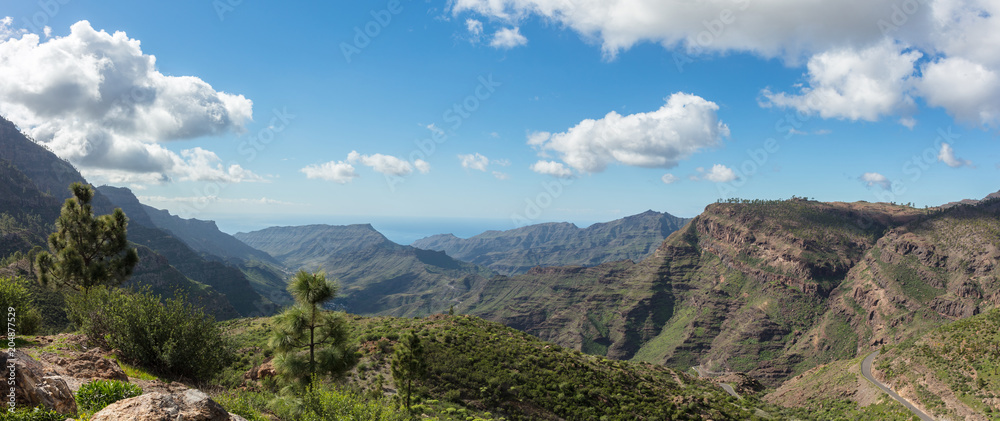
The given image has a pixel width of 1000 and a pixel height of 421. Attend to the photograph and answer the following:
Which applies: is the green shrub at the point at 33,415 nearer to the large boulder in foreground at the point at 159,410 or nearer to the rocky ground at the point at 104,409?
the rocky ground at the point at 104,409

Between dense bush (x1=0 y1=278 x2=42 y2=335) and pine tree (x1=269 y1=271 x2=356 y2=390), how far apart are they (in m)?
15.3

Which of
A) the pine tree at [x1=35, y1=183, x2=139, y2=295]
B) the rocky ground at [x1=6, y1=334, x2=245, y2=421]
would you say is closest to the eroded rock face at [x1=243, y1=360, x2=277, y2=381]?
the pine tree at [x1=35, y1=183, x2=139, y2=295]

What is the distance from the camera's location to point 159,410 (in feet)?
25.6

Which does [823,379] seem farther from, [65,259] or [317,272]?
[65,259]

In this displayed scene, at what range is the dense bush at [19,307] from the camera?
830 inches

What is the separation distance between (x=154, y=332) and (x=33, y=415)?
13452 millimetres

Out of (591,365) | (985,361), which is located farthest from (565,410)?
(985,361)

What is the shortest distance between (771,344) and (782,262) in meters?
48.0

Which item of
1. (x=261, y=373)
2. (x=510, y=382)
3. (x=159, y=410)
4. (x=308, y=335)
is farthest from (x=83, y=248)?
(x=510, y=382)

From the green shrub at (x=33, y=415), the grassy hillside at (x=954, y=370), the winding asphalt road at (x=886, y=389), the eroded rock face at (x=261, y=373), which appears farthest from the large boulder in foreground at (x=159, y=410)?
the winding asphalt road at (x=886, y=389)

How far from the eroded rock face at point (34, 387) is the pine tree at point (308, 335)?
336 inches

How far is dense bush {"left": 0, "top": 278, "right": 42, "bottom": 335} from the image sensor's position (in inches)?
830

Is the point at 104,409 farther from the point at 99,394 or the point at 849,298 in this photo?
the point at 849,298

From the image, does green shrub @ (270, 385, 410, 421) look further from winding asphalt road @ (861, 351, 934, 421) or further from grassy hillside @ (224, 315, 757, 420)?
winding asphalt road @ (861, 351, 934, 421)
